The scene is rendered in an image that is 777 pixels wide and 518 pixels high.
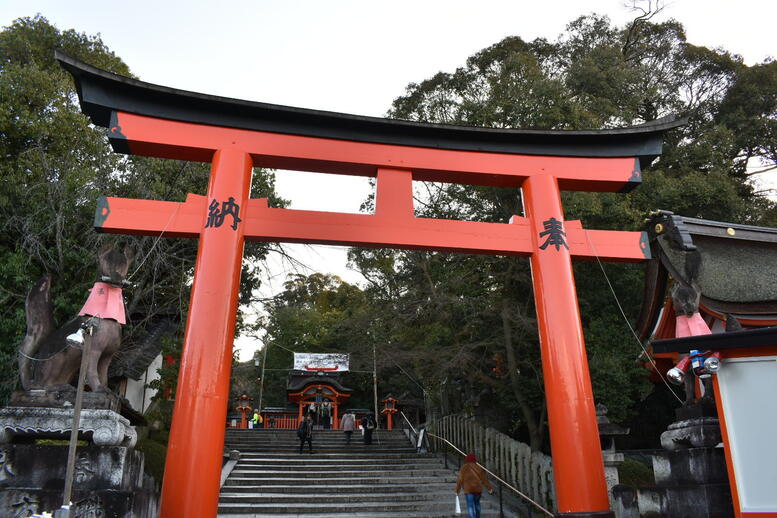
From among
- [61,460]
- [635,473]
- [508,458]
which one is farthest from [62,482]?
[635,473]

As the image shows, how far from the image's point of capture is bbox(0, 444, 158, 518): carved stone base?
432 cm

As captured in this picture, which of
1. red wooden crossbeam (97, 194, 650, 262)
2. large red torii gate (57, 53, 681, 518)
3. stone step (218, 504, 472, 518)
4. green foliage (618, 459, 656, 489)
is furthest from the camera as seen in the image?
green foliage (618, 459, 656, 489)

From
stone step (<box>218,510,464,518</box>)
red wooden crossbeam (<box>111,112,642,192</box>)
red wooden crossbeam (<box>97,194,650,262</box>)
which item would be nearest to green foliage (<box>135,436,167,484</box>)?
stone step (<box>218,510,464,518</box>)

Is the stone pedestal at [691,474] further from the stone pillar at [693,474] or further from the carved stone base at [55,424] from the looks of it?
the carved stone base at [55,424]

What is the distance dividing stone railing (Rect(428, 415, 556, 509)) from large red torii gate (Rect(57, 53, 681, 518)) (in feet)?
10.1

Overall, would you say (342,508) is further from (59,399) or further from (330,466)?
(59,399)

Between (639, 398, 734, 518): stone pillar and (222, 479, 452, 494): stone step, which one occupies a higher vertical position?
(639, 398, 734, 518): stone pillar

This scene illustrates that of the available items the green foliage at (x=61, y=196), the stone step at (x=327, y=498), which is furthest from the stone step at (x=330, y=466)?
the green foliage at (x=61, y=196)

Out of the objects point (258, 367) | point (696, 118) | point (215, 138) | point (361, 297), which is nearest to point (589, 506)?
point (215, 138)

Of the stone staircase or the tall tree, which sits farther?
the tall tree

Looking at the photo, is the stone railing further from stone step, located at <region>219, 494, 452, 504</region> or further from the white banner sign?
the white banner sign

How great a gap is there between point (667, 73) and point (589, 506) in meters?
18.8

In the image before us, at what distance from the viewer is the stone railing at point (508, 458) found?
8453 millimetres

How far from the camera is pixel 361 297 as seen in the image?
53.9 ft
